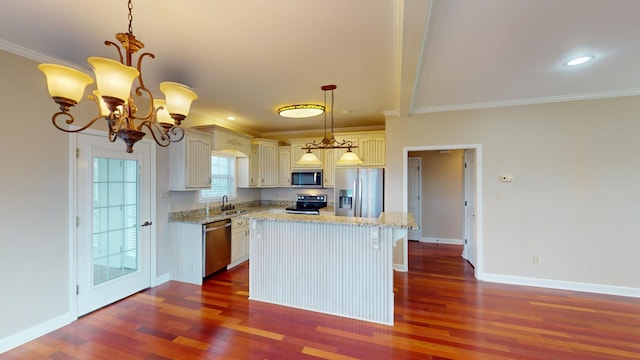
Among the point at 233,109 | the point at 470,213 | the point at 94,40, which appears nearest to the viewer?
the point at 94,40

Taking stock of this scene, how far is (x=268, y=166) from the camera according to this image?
5785mm

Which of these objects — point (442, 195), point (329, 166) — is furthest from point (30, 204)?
point (442, 195)

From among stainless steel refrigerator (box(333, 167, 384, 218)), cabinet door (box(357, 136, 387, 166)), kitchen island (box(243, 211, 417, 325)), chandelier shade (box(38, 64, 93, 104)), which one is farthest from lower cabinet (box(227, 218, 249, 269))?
chandelier shade (box(38, 64, 93, 104))

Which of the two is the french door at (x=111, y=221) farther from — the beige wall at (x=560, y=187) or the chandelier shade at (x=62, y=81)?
the beige wall at (x=560, y=187)

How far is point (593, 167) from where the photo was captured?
11.8 ft

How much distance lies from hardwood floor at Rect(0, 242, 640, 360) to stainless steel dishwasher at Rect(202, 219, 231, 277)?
436 millimetres

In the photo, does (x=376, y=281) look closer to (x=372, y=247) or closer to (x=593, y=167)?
(x=372, y=247)

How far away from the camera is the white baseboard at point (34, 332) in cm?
231

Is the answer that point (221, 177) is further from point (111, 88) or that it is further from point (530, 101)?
point (530, 101)

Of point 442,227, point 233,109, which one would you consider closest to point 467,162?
point 442,227

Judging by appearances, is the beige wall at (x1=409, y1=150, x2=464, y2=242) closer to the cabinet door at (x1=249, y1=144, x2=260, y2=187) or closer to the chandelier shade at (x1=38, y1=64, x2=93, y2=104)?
the cabinet door at (x1=249, y1=144, x2=260, y2=187)

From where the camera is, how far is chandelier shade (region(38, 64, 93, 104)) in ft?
4.57

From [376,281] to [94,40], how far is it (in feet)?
11.2

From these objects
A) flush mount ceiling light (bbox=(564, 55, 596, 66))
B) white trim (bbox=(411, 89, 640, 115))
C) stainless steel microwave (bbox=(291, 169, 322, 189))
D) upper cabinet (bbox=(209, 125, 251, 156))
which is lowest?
stainless steel microwave (bbox=(291, 169, 322, 189))
